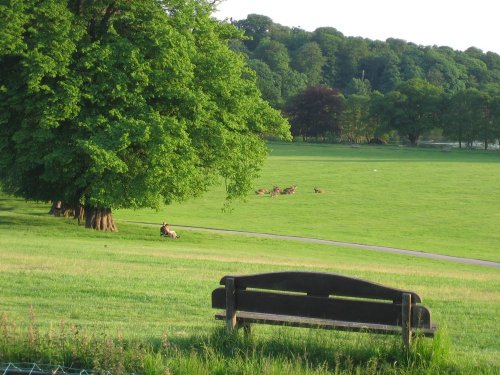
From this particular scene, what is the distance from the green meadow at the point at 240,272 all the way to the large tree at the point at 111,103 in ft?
8.29

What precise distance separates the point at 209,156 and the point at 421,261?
10.6 m

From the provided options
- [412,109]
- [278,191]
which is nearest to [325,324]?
[278,191]

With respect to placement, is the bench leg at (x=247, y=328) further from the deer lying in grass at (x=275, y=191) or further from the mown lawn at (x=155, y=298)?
the deer lying in grass at (x=275, y=191)

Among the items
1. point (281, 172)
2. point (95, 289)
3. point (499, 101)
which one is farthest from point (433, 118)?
point (95, 289)

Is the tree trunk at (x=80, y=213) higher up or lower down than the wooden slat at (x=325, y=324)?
lower down

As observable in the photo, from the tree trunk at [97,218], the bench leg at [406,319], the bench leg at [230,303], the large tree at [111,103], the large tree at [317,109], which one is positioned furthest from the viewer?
the large tree at [317,109]

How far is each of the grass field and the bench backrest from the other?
1214 inches

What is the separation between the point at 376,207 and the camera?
5938cm

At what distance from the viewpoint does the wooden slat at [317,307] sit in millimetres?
8104

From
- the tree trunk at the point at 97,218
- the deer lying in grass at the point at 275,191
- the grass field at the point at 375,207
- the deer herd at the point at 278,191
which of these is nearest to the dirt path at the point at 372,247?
the grass field at the point at 375,207

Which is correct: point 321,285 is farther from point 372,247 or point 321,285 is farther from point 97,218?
point 372,247

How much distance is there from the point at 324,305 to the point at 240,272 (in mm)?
11674

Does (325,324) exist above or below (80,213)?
above

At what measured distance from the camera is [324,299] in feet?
27.1
